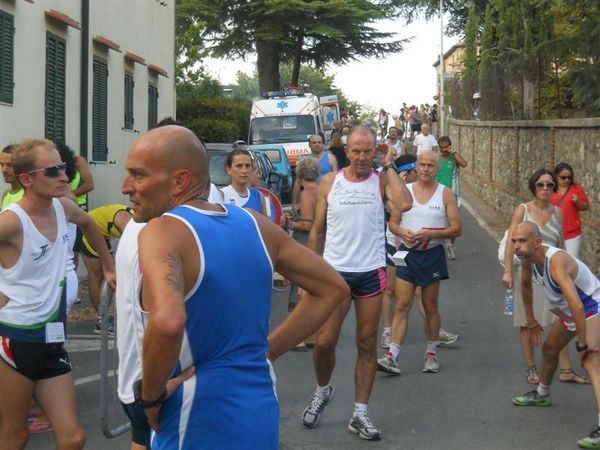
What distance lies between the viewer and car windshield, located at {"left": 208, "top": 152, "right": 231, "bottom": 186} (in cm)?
1833

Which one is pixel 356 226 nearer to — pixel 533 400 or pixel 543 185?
pixel 533 400

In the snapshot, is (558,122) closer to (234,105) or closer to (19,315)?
(19,315)

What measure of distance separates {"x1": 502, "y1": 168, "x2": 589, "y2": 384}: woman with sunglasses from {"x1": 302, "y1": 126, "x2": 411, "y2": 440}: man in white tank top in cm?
143

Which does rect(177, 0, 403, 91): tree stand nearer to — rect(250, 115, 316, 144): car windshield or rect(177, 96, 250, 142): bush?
rect(177, 96, 250, 142): bush

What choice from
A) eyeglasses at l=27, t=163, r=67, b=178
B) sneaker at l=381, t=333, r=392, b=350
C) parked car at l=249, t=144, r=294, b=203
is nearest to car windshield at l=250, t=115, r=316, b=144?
parked car at l=249, t=144, r=294, b=203

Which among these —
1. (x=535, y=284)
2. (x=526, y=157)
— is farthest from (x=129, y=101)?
(x=535, y=284)

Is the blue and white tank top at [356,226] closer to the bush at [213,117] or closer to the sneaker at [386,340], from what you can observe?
the sneaker at [386,340]

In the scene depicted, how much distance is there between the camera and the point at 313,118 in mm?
32281

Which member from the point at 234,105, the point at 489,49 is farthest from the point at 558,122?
the point at 234,105

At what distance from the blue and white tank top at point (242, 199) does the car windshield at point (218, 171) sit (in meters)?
9.09

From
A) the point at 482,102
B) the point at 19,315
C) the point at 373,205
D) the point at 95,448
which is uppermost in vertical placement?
the point at 482,102

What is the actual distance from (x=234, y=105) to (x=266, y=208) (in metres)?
30.3

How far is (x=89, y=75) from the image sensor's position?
17.0 metres

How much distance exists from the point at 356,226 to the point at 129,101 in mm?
13884
